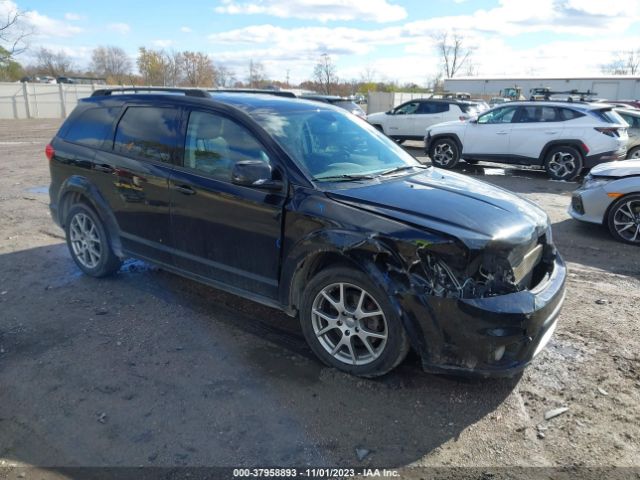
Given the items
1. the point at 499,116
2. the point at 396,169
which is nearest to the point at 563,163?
the point at 499,116

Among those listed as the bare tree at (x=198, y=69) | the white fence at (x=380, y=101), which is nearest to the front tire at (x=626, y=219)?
the white fence at (x=380, y=101)

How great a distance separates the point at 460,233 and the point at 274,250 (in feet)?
4.36

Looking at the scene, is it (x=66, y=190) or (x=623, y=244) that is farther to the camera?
(x=623, y=244)

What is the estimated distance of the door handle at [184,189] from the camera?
4.06 meters

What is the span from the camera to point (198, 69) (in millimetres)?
63531

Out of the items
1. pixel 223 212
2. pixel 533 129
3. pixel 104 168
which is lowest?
pixel 223 212

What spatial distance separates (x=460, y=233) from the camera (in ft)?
9.89

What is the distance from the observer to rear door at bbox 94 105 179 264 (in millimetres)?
4320

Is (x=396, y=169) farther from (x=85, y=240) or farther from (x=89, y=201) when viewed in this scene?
(x=85, y=240)

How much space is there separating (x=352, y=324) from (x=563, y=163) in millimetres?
10370

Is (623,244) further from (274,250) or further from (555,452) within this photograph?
(274,250)

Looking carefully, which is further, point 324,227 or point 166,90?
point 166,90

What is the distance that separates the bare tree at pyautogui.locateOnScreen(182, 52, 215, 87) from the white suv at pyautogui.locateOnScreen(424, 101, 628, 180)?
54.1 metres

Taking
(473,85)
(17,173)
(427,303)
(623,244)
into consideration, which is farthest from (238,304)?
(473,85)
